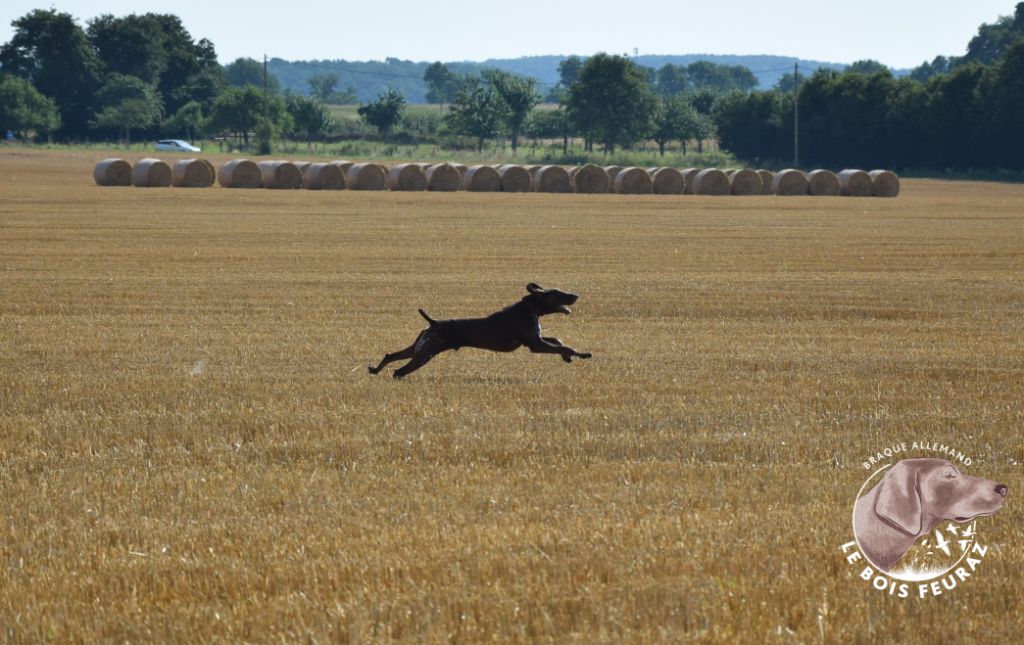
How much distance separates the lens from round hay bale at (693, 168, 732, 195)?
65125mm

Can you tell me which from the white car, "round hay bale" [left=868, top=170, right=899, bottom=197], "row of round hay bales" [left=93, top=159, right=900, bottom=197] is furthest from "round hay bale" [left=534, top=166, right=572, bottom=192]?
the white car

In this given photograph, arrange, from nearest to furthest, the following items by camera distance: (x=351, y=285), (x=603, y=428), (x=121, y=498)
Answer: (x=121, y=498)
(x=603, y=428)
(x=351, y=285)

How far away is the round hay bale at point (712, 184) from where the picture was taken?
65.1 meters

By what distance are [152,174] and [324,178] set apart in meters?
7.38

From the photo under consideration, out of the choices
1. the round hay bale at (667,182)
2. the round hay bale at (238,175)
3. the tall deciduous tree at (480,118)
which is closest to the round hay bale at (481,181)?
the round hay bale at (667,182)

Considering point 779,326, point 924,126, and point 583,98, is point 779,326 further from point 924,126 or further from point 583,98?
point 583,98

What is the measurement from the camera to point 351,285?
23.2 m

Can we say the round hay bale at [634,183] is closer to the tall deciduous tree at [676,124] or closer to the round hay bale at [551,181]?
the round hay bale at [551,181]

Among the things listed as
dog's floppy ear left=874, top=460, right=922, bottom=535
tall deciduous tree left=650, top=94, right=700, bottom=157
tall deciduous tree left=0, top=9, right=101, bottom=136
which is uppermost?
tall deciduous tree left=0, top=9, right=101, bottom=136

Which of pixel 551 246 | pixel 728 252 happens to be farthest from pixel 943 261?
pixel 551 246

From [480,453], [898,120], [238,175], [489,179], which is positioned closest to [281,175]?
[238,175]

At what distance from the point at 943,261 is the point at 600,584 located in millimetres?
24102

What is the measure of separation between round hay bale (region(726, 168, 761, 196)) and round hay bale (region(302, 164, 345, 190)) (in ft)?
58.3

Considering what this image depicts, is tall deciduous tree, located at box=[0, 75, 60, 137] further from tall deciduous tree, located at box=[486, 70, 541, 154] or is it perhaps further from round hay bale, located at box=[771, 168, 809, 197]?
round hay bale, located at box=[771, 168, 809, 197]
